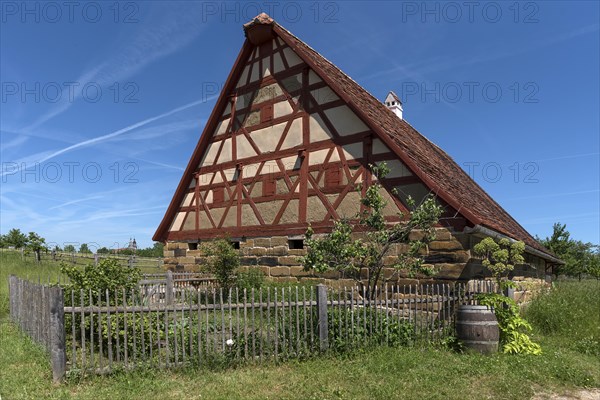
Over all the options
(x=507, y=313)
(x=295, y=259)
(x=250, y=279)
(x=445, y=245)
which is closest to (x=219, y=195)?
(x=250, y=279)

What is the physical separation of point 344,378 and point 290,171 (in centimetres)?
707

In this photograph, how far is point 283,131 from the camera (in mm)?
12391

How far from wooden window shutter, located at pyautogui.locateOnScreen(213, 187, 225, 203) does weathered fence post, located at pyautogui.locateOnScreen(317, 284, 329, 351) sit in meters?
7.64

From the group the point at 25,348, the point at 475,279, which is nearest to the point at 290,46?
the point at 475,279

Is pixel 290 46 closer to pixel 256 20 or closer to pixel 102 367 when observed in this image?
pixel 256 20

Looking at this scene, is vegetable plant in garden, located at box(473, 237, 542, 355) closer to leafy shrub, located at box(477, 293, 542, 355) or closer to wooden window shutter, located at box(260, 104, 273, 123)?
leafy shrub, located at box(477, 293, 542, 355)

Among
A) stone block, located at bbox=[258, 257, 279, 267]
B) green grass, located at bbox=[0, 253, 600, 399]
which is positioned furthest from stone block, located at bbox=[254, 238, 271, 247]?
green grass, located at bbox=[0, 253, 600, 399]

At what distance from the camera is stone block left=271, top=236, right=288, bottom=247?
39.3 feet

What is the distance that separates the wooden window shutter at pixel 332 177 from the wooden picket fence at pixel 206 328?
3.83 m

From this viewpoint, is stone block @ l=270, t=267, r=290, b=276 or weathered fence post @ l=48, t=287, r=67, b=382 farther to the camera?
stone block @ l=270, t=267, r=290, b=276

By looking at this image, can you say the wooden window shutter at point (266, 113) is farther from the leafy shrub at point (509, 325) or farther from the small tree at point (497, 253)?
the leafy shrub at point (509, 325)

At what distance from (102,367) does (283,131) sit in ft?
27.1

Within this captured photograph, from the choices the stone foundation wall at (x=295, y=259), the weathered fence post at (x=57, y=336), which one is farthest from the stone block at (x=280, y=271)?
the weathered fence post at (x=57, y=336)

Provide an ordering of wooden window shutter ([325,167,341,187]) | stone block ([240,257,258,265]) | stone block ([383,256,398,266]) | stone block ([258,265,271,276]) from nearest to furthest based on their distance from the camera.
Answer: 1. stone block ([383,256,398,266])
2. wooden window shutter ([325,167,341,187])
3. stone block ([258,265,271,276])
4. stone block ([240,257,258,265])
